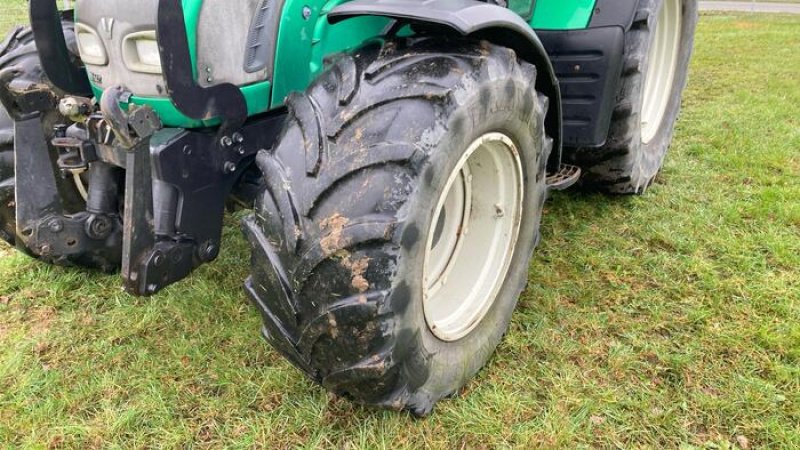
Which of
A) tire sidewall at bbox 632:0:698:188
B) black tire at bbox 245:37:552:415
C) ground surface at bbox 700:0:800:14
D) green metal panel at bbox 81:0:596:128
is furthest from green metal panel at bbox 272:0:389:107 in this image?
ground surface at bbox 700:0:800:14

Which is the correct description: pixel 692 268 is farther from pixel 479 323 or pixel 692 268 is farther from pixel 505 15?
pixel 505 15

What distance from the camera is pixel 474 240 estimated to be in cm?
249

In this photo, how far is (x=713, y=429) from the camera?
2.15 meters

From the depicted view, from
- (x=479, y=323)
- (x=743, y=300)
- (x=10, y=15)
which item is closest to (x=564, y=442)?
(x=479, y=323)

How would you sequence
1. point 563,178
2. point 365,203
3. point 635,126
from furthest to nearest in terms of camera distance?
point 635,126, point 563,178, point 365,203

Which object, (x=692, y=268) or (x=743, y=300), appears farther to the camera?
(x=692, y=268)

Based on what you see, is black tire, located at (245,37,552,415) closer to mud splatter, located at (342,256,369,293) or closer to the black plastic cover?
mud splatter, located at (342,256,369,293)

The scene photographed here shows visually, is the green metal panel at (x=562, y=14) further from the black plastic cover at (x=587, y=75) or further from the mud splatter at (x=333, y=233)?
the mud splatter at (x=333, y=233)

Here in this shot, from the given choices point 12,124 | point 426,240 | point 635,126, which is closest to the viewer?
point 426,240

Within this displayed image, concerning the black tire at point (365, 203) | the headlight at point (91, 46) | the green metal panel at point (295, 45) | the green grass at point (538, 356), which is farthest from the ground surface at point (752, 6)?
the headlight at point (91, 46)

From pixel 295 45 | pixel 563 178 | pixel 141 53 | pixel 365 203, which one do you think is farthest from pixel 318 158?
pixel 563 178

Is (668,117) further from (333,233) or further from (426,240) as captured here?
(333,233)

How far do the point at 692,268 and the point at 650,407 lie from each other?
1.05 m

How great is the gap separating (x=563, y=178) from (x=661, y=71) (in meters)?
1.67
